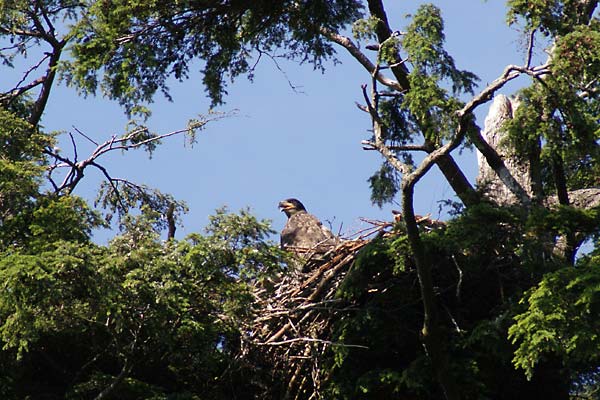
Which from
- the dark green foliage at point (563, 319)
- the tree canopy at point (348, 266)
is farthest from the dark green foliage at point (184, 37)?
the dark green foliage at point (563, 319)

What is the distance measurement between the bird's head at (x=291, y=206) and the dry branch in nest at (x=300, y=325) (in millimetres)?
4340

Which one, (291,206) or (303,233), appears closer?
(303,233)

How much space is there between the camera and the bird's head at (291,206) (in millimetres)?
18438

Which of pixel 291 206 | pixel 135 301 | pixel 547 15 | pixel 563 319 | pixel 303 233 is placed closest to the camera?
pixel 563 319

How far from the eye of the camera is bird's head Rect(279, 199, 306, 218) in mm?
18438

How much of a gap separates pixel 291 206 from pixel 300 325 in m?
5.07

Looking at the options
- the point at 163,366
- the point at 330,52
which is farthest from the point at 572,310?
the point at 330,52

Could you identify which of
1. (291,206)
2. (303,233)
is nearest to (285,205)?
(291,206)

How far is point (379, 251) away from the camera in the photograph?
1312 centimetres

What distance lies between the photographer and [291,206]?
1861 cm

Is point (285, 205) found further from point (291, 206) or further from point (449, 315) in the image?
point (449, 315)

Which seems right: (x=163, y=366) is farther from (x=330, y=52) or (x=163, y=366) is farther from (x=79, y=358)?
(x=330, y=52)

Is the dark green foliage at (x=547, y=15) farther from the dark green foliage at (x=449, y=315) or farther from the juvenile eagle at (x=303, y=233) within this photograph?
the juvenile eagle at (x=303, y=233)

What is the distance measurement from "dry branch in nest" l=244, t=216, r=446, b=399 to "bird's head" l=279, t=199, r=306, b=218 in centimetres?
434
